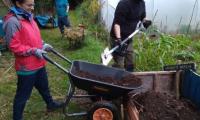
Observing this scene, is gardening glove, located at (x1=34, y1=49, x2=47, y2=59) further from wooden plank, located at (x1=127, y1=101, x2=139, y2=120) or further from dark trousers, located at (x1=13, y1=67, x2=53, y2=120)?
wooden plank, located at (x1=127, y1=101, x2=139, y2=120)

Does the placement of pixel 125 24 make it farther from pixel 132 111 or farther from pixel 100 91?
pixel 132 111

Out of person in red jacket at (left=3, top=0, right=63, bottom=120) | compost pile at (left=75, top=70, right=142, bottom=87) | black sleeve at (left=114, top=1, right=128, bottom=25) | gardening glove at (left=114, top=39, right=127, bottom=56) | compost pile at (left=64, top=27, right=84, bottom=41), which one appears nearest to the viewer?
person in red jacket at (left=3, top=0, right=63, bottom=120)

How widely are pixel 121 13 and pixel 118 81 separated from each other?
103 cm

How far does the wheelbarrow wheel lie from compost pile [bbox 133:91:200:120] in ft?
1.02

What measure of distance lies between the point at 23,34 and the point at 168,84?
2118 mm

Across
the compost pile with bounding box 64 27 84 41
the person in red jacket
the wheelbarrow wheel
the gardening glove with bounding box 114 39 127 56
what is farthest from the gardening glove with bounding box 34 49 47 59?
the compost pile with bounding box 64 27 84 41

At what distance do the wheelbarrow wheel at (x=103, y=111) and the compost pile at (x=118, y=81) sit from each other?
1.02 feet

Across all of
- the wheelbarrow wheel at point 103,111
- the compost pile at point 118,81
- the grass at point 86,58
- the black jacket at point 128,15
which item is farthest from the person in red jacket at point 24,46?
the black jacket at point 128,15

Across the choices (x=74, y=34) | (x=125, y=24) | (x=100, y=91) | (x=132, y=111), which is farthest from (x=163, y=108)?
(x=74, y=34)

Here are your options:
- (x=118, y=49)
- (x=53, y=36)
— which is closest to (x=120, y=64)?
(x=118, y=49)

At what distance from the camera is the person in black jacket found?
5306mm

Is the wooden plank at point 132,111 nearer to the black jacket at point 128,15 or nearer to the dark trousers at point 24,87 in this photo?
the dark trousers at point 24,87

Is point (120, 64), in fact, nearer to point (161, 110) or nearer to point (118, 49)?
point (118, 49)

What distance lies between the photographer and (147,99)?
4762 millimetres
